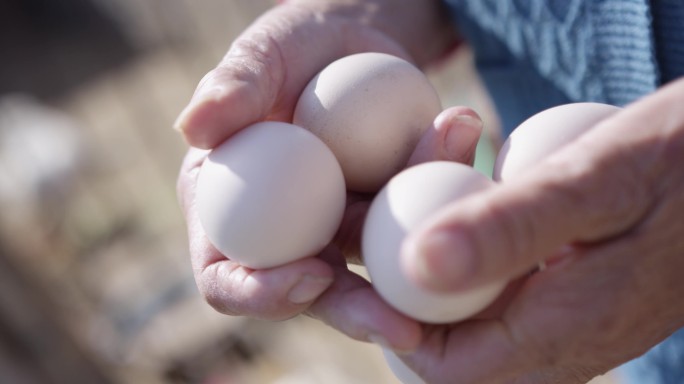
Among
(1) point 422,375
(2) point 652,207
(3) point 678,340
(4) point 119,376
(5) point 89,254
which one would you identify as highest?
(2) point 652,207

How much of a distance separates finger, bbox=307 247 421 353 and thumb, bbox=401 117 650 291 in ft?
0.31

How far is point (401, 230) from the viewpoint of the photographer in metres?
0.62

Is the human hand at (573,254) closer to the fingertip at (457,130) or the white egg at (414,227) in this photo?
the white egg at (414,227)

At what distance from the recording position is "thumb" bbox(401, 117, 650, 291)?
0.51 m

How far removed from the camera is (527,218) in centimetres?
53

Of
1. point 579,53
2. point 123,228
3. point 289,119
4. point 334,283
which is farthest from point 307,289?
point 123,228

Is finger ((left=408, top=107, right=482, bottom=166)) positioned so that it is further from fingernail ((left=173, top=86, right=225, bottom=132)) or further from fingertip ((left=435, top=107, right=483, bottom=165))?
fingernail ((left=173, top=86, right=225, bottom=132))

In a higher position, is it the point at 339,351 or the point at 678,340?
the point at 678,340

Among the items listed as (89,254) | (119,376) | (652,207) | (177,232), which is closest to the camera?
(652,207)

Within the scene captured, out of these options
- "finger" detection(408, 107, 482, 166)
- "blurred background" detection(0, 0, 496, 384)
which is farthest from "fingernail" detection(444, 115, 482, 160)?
"blurred background" detection(0, 0, 496, 384)

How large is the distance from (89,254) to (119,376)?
93 cm

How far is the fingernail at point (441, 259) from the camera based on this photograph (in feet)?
1.67

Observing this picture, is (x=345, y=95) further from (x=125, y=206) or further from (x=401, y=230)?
(x=125, y=206)

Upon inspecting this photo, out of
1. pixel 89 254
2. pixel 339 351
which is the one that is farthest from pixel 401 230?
pixel 89 254
